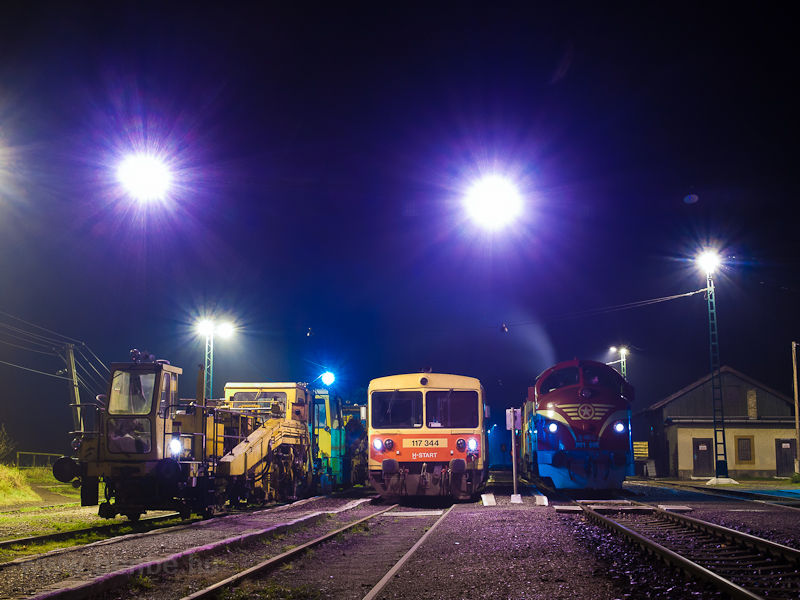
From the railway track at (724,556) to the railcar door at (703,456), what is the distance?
3313 cm

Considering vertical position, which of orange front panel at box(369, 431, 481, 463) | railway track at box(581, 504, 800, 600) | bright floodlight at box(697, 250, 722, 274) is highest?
bright floodlight at box(697, 250, 722, 274)

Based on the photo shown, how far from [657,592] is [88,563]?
6.61m

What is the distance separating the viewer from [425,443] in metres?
18.5

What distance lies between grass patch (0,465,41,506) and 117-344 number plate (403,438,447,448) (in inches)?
449

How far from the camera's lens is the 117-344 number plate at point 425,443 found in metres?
18.4

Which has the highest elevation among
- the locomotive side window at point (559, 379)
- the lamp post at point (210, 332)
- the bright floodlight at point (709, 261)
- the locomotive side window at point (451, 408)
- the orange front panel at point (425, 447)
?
the bright floodlight at point (709, 261)

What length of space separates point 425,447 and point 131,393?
7329mm

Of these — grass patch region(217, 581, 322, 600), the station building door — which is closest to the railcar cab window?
grass patch region(217, 581, 322, 600)

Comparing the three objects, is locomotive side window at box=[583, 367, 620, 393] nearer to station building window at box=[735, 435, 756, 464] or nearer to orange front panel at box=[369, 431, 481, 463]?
orange front panel at box=[369, 431, 481, 463]

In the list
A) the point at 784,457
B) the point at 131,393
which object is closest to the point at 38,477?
the point at 131,393

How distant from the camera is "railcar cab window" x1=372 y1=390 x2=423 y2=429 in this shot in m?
18.9

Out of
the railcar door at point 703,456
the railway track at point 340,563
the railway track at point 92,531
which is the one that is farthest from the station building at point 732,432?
the railway track at point 340,563

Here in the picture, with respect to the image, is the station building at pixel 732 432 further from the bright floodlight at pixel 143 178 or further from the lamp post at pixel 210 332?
the bright floodlight at pixel 143 178

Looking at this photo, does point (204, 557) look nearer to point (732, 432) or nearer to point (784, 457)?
point (732, 432)
